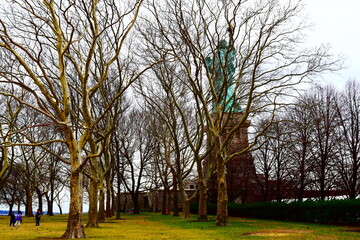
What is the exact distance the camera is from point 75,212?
15.3 metres

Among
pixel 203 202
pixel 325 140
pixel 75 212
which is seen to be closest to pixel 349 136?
pixel 325 140

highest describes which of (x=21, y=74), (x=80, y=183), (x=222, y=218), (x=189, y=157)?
(x=21, y=74)

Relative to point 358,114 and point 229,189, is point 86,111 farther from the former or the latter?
point 229,189

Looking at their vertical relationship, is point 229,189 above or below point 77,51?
below

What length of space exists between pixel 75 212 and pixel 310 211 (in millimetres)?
18085

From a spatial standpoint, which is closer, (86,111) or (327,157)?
(86,111)

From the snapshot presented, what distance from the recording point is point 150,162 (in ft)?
150

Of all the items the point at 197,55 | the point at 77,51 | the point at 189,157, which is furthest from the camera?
the point at 189,157

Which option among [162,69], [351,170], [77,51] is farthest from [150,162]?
[77,51]

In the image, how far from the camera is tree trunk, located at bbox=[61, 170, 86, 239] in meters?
15.1

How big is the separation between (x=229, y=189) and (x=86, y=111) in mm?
30377

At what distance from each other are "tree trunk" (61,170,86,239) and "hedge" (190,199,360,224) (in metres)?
16.4

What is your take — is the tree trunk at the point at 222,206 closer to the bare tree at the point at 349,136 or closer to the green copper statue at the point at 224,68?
the green copper statue at the point at 224,68

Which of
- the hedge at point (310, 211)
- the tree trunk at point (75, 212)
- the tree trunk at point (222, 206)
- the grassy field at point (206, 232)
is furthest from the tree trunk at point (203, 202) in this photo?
the tree trunk at point (75, 212)
